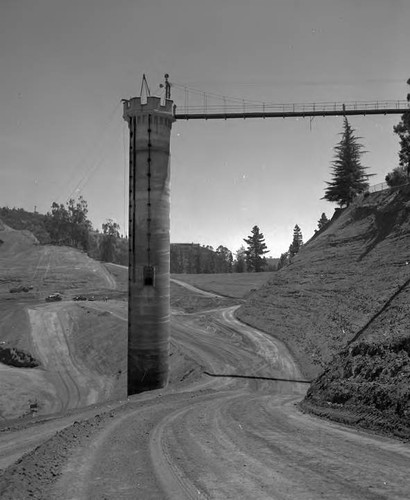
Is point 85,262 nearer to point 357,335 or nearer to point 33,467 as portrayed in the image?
point 357,335

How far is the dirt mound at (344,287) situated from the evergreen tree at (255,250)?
289ft

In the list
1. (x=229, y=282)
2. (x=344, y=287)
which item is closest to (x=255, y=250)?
(x=229, y=282)

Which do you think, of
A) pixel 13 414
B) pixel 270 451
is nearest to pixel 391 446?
pixel 270 451

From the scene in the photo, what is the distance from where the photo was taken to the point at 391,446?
1153cm

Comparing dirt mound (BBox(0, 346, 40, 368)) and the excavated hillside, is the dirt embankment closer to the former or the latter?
the excavated hillside

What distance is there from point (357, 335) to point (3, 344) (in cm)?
3722

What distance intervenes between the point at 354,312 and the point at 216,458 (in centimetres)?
2691

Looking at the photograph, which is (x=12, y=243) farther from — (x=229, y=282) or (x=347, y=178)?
(x=347, y=178)

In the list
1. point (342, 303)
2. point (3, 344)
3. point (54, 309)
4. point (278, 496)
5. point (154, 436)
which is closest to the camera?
point (278, 496)

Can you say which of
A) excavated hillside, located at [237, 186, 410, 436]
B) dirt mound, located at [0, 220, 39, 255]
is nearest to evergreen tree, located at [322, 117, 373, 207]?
excavated hillside, located at [237, 186, 410, 436]

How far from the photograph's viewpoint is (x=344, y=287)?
41.6 metres

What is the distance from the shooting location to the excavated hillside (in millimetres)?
14891

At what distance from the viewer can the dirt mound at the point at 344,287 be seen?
32438 millimetres

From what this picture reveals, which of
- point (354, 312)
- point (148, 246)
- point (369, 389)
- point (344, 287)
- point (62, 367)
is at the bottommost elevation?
point (62, 367)
